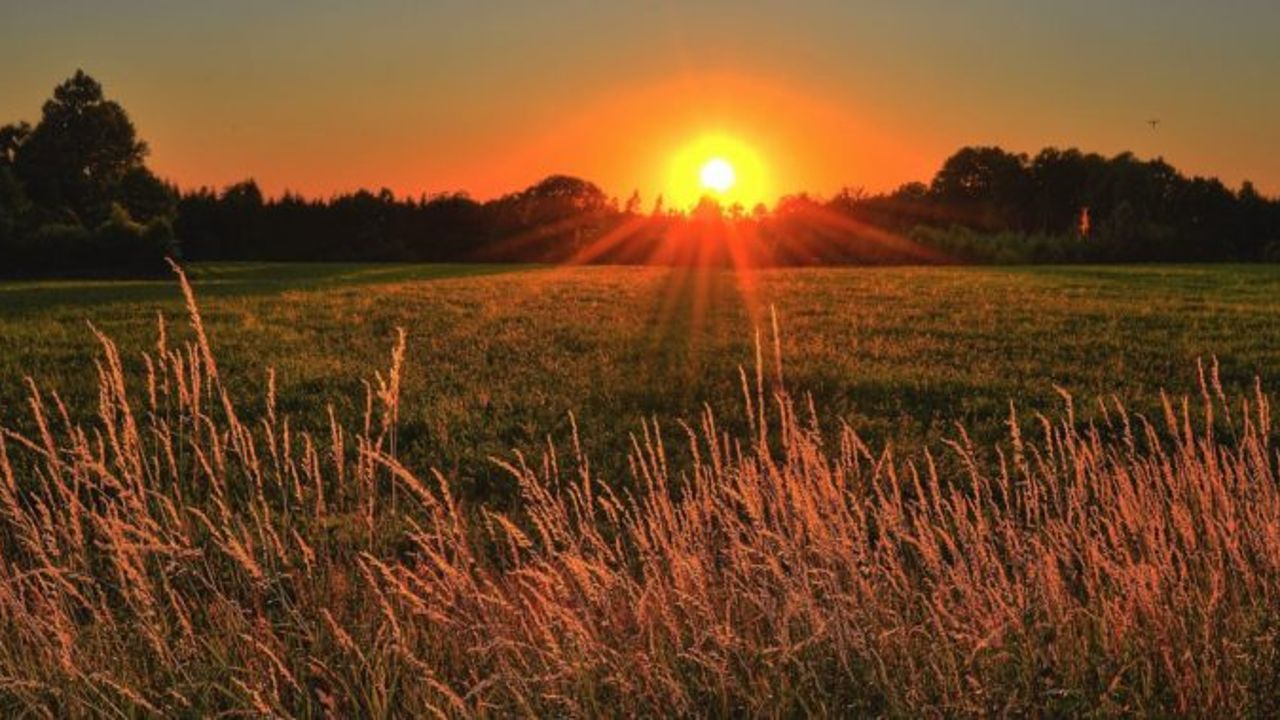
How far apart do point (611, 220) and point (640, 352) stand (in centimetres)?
7088

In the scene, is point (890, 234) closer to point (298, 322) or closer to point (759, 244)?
point (759, 244)

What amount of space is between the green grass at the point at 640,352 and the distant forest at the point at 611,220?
28701 millimetres

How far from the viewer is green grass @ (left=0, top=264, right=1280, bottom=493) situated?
995 cm

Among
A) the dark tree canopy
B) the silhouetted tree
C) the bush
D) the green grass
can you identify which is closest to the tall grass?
the green grass

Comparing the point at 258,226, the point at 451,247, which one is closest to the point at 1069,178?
the point at 451,247

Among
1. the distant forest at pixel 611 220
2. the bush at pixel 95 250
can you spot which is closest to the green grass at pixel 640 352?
the bush at pixel 95 250

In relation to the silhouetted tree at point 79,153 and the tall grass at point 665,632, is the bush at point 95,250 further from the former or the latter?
the tall grass at point 665,632

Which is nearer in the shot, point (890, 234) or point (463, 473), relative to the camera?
point (463, 473)

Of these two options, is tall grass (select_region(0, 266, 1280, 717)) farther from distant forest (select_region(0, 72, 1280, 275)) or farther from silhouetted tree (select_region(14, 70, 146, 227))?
silhouetted tree (select_region(14, 70, 146, 227))

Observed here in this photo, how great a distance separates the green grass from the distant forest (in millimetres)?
28701

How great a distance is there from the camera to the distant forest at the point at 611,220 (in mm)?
60438

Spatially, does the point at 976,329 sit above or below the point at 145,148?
below

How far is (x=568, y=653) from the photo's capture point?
12.8 ft

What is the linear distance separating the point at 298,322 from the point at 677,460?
40.0 ft
